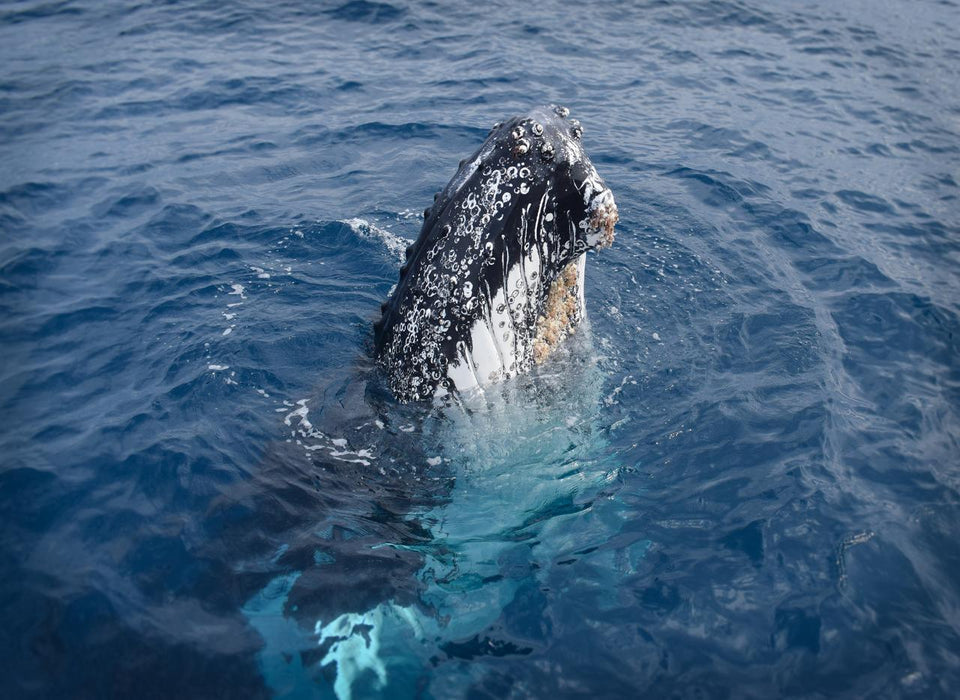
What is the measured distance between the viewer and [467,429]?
6.69 m

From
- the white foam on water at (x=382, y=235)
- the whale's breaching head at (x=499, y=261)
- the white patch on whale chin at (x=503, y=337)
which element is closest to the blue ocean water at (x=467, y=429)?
the white foam on water at (x=382, y=235)

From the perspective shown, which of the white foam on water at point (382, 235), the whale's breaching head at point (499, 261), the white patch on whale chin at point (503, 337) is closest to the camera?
the whale's breaching head at point (499, 261)

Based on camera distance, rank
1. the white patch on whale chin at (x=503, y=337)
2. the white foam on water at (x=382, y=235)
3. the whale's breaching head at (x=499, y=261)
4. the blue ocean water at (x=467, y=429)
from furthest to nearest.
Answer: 1. the white foam on water at (x=382, y=235)
2. the white patch on whale chin at (x=503, y=337)
3. the whale's breaching head at (x=499, y=261)
4. the blue ocean water at (x=467, y=429)

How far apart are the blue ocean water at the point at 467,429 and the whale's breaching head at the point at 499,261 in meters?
0.40

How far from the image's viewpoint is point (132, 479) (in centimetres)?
715

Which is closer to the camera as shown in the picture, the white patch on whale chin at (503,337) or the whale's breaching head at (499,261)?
the whale's breaching head at (499,261)

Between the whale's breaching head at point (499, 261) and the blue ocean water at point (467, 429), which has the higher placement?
the whale's breaching head at point (499, 261)

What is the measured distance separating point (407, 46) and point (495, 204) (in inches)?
564

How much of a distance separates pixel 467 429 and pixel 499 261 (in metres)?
1.59

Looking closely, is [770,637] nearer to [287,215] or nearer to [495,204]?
[495,204]

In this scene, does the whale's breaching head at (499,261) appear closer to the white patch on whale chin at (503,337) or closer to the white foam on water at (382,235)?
the white patch on whale chin at (503,337)

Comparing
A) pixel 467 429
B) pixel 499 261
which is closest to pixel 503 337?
pixel 499 261

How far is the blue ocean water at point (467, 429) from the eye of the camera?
18.5 ft

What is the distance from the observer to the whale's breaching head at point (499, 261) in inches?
229
